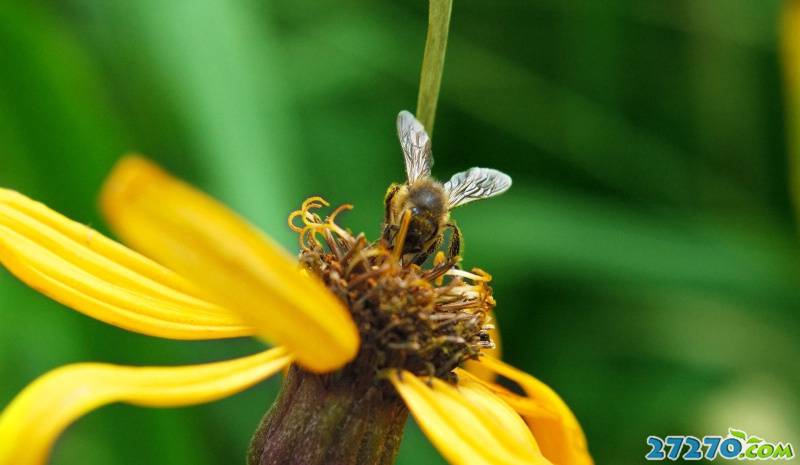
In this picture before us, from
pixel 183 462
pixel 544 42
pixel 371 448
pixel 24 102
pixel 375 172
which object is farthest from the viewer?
pixel 544 42

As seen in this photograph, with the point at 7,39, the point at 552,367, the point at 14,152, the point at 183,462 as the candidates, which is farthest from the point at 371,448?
the point at 552,367

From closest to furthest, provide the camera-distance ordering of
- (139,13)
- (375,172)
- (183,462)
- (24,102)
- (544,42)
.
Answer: (183,462), (24,102), (139,13), (375,172), (544,42)

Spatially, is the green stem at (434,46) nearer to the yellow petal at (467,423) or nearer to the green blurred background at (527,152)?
the yellow petal at (467,423)

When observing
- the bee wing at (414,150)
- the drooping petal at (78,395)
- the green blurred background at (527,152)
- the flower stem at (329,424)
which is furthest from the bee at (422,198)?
the green blurred background at (527,152)

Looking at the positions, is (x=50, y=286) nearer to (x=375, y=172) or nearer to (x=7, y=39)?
(x=7, y=39)

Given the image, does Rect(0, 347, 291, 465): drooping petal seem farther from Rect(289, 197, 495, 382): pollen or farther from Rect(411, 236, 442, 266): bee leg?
Rect(411, 236, 442, 266): bee leg

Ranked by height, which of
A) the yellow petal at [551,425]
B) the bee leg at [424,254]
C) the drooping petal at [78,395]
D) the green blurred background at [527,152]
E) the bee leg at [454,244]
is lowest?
the drooping petal at [78,395]

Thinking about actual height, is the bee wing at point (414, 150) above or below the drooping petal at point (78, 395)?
above
